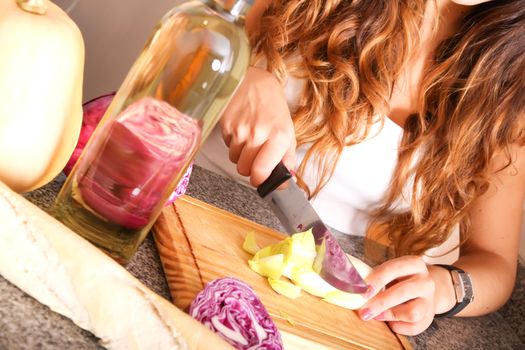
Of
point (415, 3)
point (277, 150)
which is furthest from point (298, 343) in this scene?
point (415, 3)

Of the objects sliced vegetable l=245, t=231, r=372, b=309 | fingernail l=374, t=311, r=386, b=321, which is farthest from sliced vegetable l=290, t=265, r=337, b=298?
fingernail l=374, t=311, r=386, b=321

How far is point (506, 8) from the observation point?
4.47 feet

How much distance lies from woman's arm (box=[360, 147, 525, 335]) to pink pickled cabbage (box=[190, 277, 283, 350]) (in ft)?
1.05

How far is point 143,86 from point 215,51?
0.23 ft

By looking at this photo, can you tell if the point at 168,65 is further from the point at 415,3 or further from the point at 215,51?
the point at 415,3

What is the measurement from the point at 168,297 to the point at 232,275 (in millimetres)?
108

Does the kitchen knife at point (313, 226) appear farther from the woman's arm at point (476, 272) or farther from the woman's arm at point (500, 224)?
the woman's arm at point (500, 224)

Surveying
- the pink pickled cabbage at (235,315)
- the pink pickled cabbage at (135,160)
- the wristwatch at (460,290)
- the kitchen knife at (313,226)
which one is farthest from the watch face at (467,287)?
the pink pickled cabbage at (135,160)

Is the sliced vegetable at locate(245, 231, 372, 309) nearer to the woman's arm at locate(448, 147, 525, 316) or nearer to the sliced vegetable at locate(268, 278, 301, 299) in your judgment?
the sliced vegetable at locate(268, 278, 301, 299)

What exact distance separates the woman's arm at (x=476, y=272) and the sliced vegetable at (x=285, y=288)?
0.13m

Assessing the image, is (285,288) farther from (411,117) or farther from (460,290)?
(411,117)

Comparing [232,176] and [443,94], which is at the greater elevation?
[443,94]

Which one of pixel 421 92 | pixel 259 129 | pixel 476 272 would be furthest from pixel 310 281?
pixel 421 92

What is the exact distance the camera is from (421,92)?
4.64 ft
